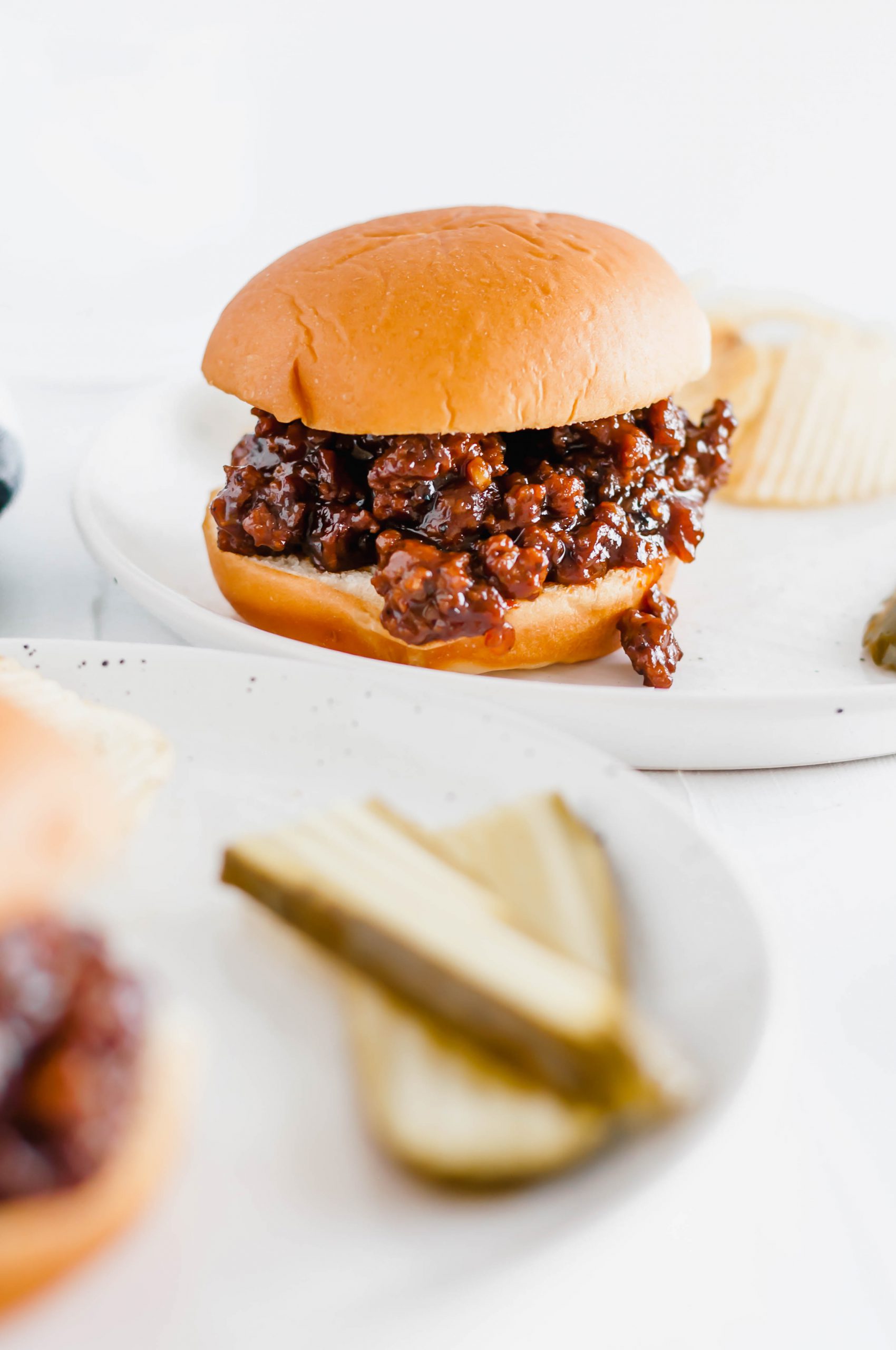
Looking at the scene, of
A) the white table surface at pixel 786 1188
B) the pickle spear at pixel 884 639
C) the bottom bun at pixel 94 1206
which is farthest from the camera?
the pickle spear at pixel 884 639

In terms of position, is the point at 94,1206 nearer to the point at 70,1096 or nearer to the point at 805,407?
the point at 70,1096

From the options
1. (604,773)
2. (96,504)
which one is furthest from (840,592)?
(96,504)

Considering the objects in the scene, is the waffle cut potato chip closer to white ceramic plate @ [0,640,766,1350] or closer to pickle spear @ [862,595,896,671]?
pickle spear @ [862,595,896,671]

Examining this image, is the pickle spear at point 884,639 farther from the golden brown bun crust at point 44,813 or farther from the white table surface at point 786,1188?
the golden brown bun crust at point 44,813

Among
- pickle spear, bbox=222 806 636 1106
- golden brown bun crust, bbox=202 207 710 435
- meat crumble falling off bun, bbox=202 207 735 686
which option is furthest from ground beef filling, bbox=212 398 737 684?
pickle spear, bbox=222 806 636 1106

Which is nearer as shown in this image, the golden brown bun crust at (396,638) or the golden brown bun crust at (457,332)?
the golden brown bun crust at (457,332)

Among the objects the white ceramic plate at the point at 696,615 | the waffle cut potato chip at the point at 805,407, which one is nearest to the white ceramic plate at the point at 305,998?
the white ceramic plate at the point at 696,615
